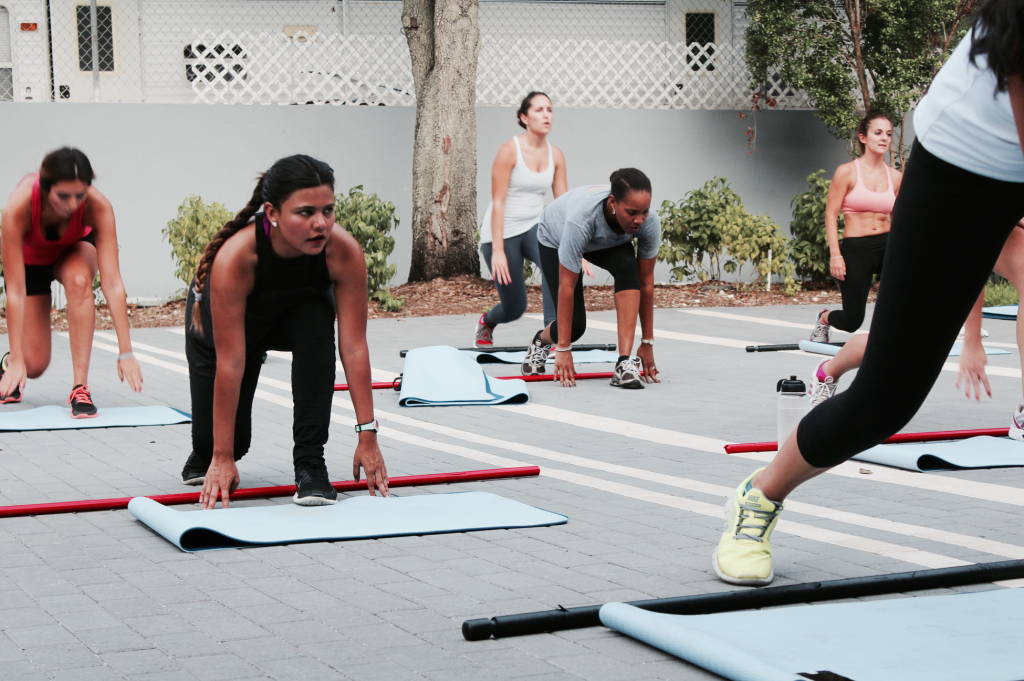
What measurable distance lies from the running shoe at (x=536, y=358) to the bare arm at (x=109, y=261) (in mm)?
3093

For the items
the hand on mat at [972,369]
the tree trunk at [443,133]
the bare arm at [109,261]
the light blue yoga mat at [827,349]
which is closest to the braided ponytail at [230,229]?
the bare arm at [109,261]

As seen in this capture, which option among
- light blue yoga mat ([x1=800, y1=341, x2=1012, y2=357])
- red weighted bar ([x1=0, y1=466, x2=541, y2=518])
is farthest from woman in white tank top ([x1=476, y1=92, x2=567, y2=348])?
red weighted bar ([x1=0, y1=466, x2=541, y2=518])

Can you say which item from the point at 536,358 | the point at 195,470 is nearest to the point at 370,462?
the point at 195,470

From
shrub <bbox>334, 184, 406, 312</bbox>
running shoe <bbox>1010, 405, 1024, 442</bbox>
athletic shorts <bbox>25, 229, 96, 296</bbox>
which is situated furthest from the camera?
shrub <bbox>334, 184, 406, 312</bbox>

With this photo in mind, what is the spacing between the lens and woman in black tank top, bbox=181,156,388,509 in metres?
4.16

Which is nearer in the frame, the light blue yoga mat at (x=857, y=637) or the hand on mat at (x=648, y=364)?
the light blue yoga mat at (x=857, y=637)

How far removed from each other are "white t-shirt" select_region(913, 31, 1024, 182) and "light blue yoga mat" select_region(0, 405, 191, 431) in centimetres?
497

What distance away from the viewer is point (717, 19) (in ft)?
53.7

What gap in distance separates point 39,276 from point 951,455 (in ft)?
16.8

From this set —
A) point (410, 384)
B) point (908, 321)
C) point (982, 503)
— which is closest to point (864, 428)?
point (908, 321)

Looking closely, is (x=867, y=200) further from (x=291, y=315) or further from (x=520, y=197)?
(x=291, y=315)

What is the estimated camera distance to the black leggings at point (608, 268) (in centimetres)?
770

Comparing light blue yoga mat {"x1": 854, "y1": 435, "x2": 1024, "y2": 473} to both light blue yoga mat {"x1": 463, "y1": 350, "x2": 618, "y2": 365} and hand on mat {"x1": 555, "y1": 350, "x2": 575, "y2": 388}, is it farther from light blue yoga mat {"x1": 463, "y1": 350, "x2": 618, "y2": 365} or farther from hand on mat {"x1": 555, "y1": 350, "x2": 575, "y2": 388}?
light blue yoga mat {"x1": 463, "y1": 350, "x2": 618, "y2": 365}

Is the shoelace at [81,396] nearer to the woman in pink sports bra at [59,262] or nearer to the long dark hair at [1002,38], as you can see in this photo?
the woman in pink sports bra at [59,262]
